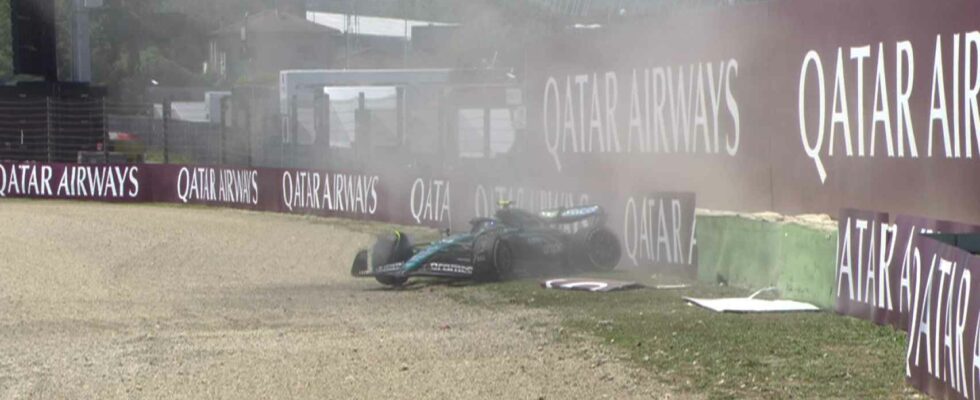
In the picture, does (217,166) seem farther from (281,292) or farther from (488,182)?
(281,292)

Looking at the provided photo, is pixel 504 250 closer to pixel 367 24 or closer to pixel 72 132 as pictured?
pixel 72 132

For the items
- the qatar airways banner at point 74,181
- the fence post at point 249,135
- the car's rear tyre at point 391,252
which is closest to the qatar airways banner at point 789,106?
the car's rear tyre at point 391,252

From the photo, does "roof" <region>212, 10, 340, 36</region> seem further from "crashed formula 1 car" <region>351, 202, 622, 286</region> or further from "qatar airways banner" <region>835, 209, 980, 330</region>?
"qatar airways banner" <region>835, 209, 980, 330</region>

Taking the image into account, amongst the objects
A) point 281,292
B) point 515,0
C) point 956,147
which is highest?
point 515,0

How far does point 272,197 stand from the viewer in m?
32.0

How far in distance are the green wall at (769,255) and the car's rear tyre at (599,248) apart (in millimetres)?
1470

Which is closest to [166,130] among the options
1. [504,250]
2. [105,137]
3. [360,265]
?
[105,137]

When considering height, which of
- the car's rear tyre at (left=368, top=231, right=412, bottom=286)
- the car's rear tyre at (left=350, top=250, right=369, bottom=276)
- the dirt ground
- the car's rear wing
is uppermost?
the car's rear wing

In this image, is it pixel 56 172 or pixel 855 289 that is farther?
pixel 56 172

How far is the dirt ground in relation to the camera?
10.4 metres

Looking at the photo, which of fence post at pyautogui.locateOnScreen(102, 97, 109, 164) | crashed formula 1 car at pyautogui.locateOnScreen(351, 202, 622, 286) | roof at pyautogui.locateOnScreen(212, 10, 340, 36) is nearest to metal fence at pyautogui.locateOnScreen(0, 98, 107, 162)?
fence post at pyautogui.locateOnScreen(102, 97, 109, 164)

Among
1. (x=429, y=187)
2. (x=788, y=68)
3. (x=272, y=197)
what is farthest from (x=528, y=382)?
(x=272, y=197)

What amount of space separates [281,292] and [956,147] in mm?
7031

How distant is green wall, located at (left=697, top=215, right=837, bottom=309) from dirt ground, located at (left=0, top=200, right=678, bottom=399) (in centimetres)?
225
